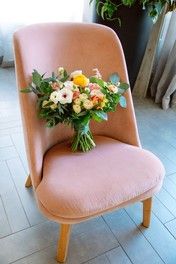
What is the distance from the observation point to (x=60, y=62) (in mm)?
1138

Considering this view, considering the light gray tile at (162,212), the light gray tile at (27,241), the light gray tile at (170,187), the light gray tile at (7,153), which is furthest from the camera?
the light gray tile at (7,153)

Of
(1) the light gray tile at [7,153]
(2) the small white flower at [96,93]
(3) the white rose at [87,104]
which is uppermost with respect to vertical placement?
(2) the small white flower at [96,93]

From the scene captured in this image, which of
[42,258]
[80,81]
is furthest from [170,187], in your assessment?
[80,81]

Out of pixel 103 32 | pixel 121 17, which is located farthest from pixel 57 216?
pixel 121 17

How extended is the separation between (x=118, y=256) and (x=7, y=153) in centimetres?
95

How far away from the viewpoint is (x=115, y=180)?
3.27 feet

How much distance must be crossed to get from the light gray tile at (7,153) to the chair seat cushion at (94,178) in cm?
60

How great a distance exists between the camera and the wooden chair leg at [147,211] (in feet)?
3.98

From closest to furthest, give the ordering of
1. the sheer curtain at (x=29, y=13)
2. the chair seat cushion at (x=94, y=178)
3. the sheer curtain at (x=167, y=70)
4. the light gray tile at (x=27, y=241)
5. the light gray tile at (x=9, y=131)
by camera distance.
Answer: the chair seat cushion at (x=94, y=178)
the light gray tile at (x=27, y=241)
the light gray tile at (x=9, y=131)
the sheer curtain at (x=167, y=70)
the sheer curtain at (x=29, y=13)

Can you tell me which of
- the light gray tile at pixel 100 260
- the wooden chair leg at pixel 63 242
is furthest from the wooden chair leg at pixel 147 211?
the wooden chair leg at pixel 63 242

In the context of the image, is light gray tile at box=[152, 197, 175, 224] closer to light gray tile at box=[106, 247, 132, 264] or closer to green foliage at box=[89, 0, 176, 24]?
light gray tile at box=[106, 247, 132, 264]

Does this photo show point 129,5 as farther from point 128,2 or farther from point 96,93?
point 96,93

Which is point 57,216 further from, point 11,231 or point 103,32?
point 103,32

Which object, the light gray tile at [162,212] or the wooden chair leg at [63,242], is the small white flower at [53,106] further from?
the light gray tile at [162,212]
